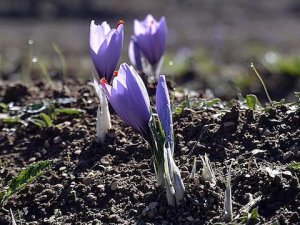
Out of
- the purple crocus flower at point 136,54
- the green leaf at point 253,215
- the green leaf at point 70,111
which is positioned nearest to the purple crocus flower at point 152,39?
the purple crocus flower at point 136,54

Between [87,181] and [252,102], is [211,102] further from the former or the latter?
[87,181]

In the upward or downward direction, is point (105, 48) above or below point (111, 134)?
above

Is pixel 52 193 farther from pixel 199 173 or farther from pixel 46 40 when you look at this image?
pixel 46 40

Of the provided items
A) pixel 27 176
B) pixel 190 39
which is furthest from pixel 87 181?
pixel 190 39

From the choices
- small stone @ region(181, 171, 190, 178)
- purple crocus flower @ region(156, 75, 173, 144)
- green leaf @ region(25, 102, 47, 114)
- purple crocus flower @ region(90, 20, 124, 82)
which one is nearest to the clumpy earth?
small stone @ region(181, 171, 190, 178)

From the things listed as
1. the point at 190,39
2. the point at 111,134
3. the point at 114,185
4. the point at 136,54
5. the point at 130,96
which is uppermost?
the point at 190,39

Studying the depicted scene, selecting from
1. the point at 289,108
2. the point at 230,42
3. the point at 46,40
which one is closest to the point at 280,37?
the point at 230,42
